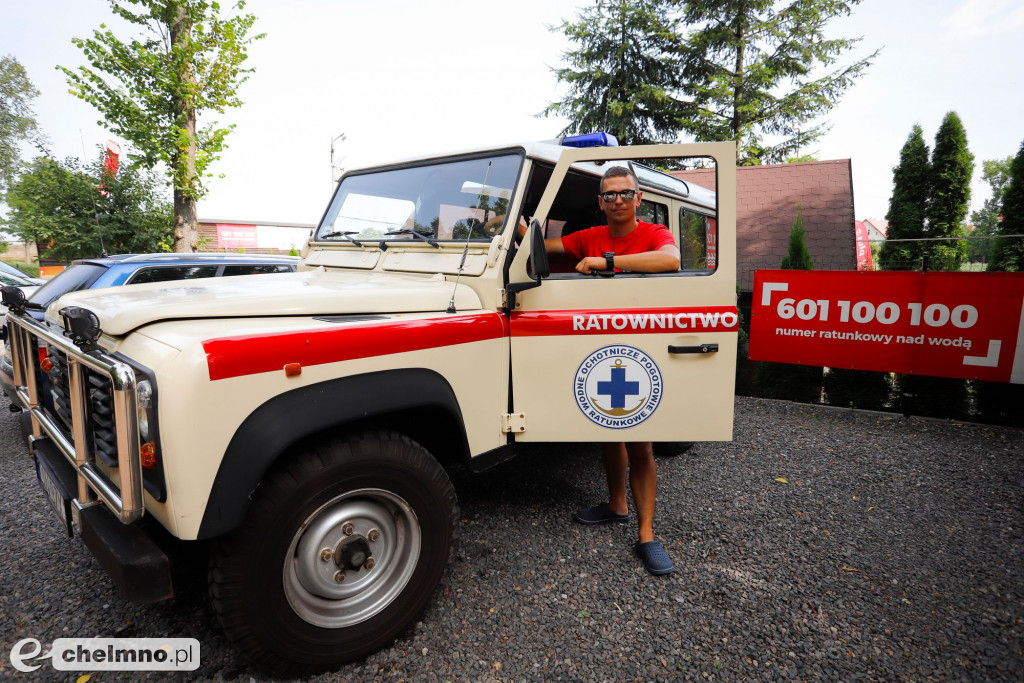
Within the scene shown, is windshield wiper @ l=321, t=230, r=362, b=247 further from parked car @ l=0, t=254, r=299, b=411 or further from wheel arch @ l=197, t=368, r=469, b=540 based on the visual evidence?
wheel arch @ l=197, t=368, r=469, b=540

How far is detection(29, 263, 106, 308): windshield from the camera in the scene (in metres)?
4.77

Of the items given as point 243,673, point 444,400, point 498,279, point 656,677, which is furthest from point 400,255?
point 656,677

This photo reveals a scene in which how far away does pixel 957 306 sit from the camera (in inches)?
202

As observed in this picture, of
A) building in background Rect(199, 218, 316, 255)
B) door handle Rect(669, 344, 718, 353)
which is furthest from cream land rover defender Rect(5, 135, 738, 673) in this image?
building in background Rect(199, 218, 316, 255)

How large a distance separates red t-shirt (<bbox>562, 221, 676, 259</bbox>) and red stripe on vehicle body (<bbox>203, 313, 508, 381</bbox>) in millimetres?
695

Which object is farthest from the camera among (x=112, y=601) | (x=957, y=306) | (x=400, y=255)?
(x=957, y=306)

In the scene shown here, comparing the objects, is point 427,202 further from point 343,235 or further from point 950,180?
point 950,180

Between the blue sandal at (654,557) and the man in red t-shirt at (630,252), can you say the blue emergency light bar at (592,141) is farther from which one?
the blue sandal at (654,557)

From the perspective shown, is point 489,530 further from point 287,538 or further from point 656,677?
point 287,538

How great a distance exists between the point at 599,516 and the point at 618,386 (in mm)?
A: 1084

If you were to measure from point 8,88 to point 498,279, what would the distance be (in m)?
42.3

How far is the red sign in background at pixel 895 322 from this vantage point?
500cm

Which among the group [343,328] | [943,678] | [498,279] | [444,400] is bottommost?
[943,678]

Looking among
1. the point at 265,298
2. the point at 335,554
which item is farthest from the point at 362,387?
the point at 335,554
